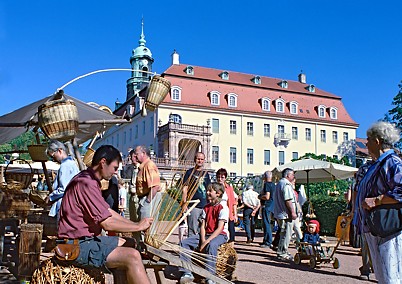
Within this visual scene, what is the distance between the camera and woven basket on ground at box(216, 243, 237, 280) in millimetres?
6340

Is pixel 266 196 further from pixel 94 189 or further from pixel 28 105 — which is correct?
pixel 94 189

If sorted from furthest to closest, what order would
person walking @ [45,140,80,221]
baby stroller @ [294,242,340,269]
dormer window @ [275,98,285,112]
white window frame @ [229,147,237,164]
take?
dormer window @ [275,98,285,112], white window frame @ [229,147,237,164], baby stroller @ [294,242,340,269], person walking @ [45,140,80,221]

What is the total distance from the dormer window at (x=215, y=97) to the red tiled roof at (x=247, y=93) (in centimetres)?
37

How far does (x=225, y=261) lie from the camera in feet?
21.0

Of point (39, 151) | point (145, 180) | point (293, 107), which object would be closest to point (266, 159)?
point (293, 107)

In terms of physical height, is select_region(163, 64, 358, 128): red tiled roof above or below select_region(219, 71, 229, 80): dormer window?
below

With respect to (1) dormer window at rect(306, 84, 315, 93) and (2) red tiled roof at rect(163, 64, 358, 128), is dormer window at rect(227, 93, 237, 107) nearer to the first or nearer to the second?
(2) red tiled roof at rect(163, 64, 358, 128)

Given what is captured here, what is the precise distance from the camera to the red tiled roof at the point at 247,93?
5472cm

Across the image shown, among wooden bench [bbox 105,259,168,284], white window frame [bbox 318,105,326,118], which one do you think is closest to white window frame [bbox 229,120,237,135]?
white window frame [bbox 318,105,326,118]

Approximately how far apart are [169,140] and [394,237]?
4583cm

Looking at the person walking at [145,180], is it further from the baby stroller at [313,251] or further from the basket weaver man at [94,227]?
the baby stroller at [313,251]

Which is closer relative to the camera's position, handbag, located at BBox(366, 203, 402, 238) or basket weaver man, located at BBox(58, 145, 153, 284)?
basket weaver man, located at BBox(58, 145, 153, 284)

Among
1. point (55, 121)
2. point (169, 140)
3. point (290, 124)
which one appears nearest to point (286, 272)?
point (55, 121)

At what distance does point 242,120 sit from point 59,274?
177 feet
